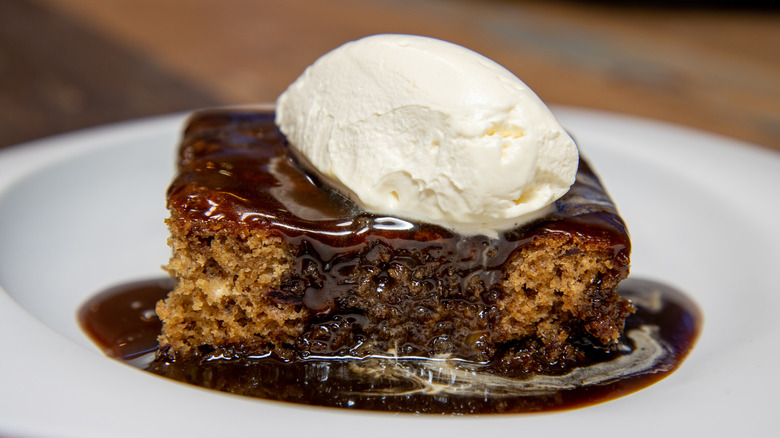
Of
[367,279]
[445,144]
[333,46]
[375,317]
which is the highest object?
[445,144]

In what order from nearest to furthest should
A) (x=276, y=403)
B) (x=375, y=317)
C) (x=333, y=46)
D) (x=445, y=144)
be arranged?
(x=276, y=403) → (x=445, y=144) → (x=375, y=317) → (x=333, y=46)

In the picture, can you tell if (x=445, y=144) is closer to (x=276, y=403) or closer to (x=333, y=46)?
(x=276, y=403)

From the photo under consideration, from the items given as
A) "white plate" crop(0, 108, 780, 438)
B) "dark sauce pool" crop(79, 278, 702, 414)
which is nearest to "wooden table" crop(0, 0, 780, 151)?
"white plate" crop(0, 108, 780, 438)

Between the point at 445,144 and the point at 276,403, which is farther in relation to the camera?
the point at 445,144

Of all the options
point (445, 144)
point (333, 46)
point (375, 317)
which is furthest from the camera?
point (333, 46)

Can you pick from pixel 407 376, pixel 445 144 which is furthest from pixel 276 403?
pixel 445 144

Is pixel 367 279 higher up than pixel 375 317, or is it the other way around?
pixel 367 279

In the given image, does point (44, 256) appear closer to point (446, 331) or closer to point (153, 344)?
point (153, 344)

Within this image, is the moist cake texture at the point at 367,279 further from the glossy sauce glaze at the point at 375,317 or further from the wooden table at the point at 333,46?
the wooden table at the point at 333,46
